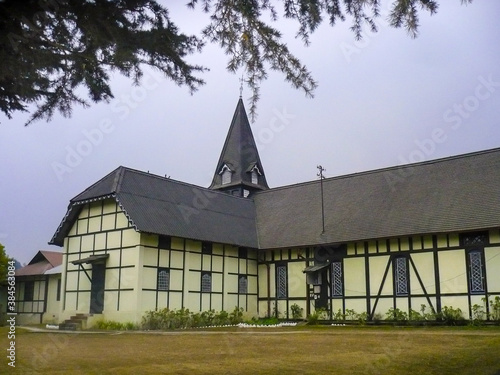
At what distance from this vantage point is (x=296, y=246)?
84.2ft

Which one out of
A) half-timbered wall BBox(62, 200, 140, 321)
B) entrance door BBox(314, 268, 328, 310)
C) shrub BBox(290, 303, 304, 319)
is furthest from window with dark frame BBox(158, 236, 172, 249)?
entrance door BBox(314, 268, 328, 310)

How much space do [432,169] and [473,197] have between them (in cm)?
354

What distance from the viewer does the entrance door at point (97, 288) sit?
2352 cm

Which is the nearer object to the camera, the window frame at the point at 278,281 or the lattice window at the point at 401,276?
the lattice window at the point at 401,276

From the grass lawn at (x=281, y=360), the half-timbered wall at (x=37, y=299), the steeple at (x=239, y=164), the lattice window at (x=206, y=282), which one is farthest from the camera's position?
the steeple at (x=239, y=164)

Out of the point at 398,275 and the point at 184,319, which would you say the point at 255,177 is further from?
the point at 398,275

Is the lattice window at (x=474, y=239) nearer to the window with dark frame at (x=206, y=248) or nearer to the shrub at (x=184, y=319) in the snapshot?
the shrub at (x=184, y=319)

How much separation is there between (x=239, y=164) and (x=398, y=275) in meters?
14.8

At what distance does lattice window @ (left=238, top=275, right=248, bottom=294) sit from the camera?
26800 millimetres

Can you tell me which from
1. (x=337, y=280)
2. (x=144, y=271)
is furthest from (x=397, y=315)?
(x=144, y=271)

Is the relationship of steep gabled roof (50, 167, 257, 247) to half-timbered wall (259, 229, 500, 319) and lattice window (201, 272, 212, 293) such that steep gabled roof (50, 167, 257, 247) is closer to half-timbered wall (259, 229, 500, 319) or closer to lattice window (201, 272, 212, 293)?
lattice window (201, 272, 212, 293)

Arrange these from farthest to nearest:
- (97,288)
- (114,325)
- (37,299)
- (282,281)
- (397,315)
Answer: (37,299) < (282,281) < (97,288) < (114,325) < (397,315)

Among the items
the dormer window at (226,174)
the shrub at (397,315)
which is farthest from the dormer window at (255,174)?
the shrub at (397,315)

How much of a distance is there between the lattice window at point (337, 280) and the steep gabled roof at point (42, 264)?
53.8ft
